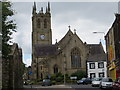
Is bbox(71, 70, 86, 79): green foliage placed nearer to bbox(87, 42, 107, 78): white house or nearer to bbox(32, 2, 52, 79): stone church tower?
bbox(87, 42, 107, 78): white house

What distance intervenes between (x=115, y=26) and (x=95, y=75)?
3304cm

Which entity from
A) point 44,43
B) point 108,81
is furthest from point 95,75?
point 108,81

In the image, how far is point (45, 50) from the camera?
105875mm

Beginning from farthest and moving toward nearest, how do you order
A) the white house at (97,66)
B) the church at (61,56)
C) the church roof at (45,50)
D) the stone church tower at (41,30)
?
1. the stone church tower at (41,30)
2. the church roof at (45,50)
3. the church at (61,56)
4. the white house at (97,66)

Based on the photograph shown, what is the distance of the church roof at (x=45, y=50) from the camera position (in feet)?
341

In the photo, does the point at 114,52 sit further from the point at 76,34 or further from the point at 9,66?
the point at 76,34

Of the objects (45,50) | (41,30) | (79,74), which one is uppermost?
(41,30)

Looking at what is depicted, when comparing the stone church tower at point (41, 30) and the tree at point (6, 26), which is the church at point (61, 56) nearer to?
the stone church tower at point (41, 30)

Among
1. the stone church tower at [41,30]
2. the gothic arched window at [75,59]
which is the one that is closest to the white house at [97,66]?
the gothic arched window at [75,59]

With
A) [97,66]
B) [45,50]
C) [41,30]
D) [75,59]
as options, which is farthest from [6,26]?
[41,30]

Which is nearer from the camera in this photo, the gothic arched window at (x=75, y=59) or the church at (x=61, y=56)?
the church at (x=61, y=56)

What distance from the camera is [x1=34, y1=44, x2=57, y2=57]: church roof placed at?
104 meters

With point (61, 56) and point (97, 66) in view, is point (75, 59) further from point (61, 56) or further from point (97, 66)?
point (97, 66)

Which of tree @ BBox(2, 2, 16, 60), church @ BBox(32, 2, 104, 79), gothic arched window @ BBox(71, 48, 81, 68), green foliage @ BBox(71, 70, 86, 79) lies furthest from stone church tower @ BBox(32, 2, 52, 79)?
tree @ BBox(2, 2, 16, 60)
